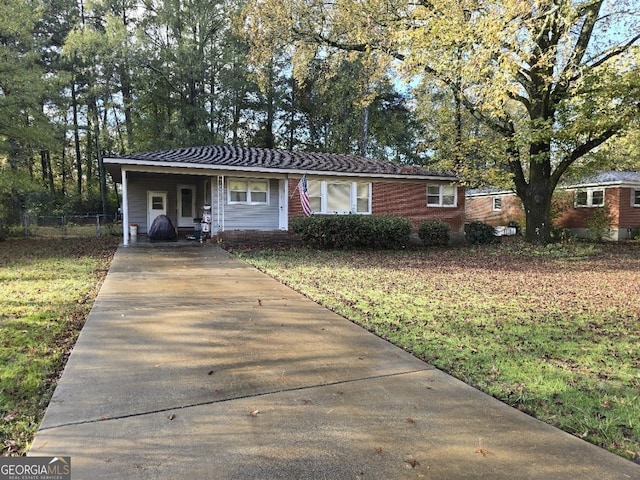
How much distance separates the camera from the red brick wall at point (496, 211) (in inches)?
1035

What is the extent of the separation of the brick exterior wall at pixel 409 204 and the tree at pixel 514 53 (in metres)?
2.50

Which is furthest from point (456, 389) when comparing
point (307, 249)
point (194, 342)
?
point (307, 249)

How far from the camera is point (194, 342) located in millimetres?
4473

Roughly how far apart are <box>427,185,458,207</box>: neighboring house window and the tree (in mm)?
1841

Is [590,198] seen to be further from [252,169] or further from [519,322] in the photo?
[519,322]

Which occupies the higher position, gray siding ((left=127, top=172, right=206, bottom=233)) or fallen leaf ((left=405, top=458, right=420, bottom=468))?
gray siding ((left=127, top=172, right=206, bottom=233))

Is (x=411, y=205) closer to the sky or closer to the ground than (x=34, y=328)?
closer to the sky

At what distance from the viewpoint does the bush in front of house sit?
13.9 m

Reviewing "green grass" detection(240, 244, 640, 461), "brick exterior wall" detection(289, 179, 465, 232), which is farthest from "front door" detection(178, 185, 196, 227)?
"green grass" detection(240, 244, 640, 461)

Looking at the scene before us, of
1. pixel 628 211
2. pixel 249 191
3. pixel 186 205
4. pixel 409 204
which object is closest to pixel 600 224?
pixel 628 211

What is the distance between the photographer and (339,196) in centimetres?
1727

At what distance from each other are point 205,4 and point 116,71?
7.57m

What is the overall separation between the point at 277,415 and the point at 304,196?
42.0ft

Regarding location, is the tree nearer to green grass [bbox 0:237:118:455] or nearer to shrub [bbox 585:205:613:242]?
shrub [bbox 585:205:613:242]
